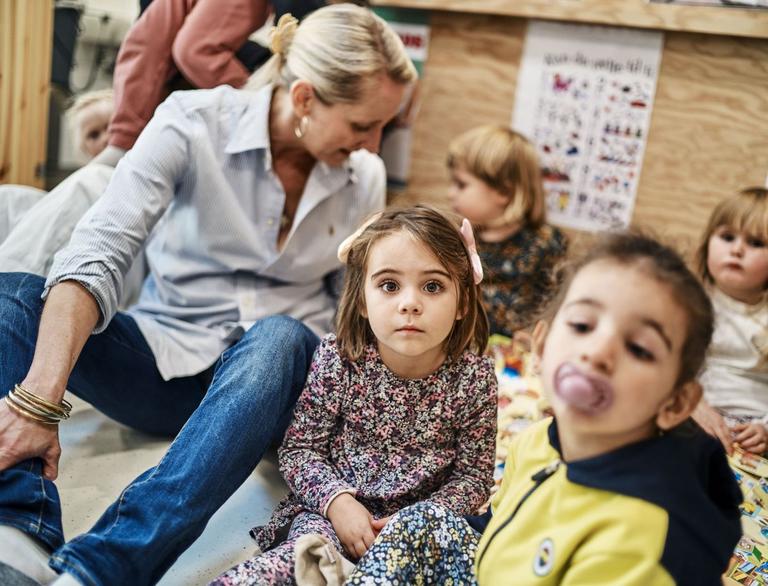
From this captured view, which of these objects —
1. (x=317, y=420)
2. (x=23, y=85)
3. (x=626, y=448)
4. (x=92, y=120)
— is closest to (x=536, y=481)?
(x=626, y=448)

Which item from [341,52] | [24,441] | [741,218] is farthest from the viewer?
[741,218]

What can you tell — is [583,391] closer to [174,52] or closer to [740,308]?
[740,308]

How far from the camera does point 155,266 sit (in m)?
1.51

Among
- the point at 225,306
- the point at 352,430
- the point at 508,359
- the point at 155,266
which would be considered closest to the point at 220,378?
the point at 352,430

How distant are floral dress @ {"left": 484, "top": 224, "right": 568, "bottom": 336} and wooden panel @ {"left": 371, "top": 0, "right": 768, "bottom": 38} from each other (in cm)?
60

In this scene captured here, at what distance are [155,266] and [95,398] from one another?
283 mm

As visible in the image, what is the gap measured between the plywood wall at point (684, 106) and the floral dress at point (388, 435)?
1105 mm

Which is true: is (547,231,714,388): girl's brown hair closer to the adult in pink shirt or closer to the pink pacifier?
the pink pacifier

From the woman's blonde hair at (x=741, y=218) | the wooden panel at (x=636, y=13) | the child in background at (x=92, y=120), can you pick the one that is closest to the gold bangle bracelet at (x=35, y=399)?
the child in background at (x=92, y=120)

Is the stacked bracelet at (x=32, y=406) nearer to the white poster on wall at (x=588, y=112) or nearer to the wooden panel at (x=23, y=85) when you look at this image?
the wooden panel at (x=23, y=85)

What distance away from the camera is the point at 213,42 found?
67.3 inches

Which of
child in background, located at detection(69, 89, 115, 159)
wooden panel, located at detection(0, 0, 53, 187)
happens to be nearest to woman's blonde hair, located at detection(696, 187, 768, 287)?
child in background, located at detection(69, 89, 115, 159)

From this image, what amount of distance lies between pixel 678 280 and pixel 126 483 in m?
1.02

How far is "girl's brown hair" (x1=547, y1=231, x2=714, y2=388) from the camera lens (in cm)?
79
